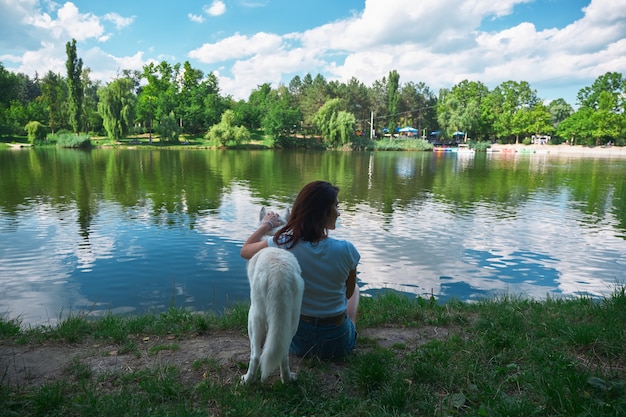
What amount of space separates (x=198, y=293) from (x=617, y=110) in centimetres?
9290

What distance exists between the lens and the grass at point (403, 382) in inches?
104

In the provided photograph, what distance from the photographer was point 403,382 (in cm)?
301

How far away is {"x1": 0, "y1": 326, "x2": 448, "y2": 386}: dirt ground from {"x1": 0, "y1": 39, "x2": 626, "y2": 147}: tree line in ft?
195

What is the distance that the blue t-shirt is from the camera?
3090 millimetres

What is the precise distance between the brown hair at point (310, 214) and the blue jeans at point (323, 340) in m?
0.75

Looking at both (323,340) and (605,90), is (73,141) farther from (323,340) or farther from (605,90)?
(605,90)

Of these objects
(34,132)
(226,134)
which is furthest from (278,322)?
(34,132)

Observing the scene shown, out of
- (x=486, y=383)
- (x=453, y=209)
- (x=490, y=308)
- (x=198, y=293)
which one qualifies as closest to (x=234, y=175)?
(x=453, y=209)

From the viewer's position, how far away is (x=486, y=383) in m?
2.99

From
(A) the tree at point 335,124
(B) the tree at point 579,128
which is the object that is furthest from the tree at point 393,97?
(B) the tree at point 579,128

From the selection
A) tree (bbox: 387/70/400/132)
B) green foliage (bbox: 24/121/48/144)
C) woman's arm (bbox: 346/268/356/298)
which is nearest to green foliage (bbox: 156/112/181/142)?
green foliage (bbox: 24/121/48/144)

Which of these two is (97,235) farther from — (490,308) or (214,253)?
(490,308)

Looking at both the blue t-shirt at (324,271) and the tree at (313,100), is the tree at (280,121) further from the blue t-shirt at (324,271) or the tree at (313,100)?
the blue t-shirt at (324,271)

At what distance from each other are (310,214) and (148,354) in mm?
2083
